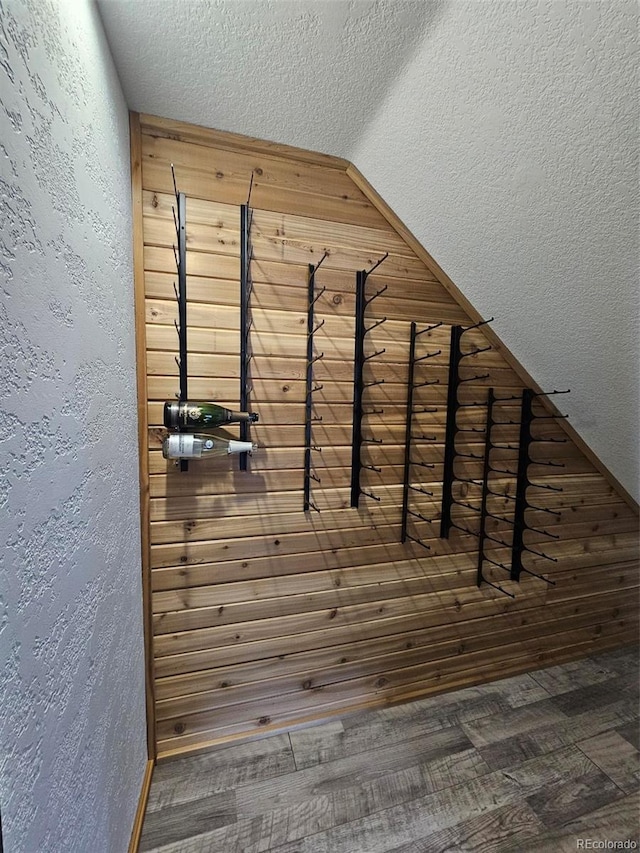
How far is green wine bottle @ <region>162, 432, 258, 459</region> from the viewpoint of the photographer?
3.52 ft

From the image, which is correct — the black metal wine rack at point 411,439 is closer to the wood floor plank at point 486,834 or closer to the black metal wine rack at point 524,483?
the black metal wine rack at point 524,483

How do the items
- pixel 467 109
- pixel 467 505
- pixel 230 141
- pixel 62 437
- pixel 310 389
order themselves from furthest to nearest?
pixel 467 505, pixel 310 389, pixel 230 141, pixel 467 109, pixel 62 437

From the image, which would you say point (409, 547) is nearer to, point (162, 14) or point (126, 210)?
point (126, 210)

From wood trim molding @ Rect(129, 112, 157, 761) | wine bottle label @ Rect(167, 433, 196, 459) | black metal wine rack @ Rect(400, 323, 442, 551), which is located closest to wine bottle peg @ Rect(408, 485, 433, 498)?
black metal wine rack @ Rect(400, 323, 442, 551)

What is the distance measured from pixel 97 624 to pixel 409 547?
1187 mm

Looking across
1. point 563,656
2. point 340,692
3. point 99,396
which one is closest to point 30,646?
point 99,396

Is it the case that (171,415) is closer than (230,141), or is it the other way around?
(171,415)

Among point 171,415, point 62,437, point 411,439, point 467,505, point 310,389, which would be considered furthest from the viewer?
point 467,505

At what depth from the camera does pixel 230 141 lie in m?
1.16

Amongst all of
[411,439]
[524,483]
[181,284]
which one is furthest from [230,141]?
[524,483]

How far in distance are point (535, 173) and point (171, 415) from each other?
4.01 ft

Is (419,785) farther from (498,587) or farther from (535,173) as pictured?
(535,173)

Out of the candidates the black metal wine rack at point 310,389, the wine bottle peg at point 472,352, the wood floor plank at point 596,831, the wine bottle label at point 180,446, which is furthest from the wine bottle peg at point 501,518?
the wine bottle label at point 180,446

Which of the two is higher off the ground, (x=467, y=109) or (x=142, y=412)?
(x=467, y=109)
